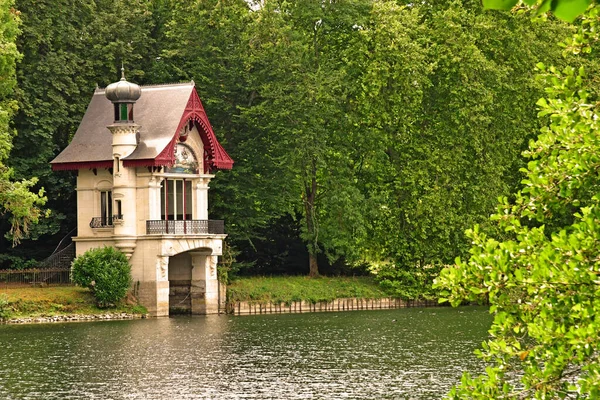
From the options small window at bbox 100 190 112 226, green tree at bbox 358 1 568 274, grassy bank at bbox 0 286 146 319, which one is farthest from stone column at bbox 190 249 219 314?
green tree at bbox 358 1 568 274

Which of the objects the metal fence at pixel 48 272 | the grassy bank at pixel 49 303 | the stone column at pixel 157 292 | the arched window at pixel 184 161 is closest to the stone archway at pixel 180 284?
the stone column at pixel 157 292

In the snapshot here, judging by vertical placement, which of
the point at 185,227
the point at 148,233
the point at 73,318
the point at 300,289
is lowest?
the point at 73,318

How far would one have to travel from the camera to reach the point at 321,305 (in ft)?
178

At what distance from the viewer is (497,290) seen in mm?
14594

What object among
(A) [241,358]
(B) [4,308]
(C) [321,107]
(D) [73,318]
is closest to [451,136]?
(C) [321,107]

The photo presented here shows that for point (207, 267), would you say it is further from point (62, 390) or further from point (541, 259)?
point (541, 259)

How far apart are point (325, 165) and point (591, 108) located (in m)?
41.0

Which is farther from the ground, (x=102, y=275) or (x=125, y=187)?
(x=125, y=187)

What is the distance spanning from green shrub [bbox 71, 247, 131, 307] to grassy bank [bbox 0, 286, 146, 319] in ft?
1.47

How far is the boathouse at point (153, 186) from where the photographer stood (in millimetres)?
50812

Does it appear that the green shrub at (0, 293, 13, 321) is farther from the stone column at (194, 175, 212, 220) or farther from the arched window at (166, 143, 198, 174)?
the stone column at (194, 175, 212, 220)

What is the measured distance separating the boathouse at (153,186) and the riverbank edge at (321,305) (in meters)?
1.16

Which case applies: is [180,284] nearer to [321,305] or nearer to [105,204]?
[105,204]

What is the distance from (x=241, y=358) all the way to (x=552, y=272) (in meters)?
21.1
